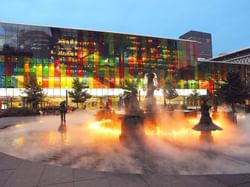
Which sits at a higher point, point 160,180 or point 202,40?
point 202,40

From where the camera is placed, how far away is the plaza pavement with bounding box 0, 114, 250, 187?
483cm

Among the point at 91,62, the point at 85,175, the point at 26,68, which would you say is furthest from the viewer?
the point at 91,62

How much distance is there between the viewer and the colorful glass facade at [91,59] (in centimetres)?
5512

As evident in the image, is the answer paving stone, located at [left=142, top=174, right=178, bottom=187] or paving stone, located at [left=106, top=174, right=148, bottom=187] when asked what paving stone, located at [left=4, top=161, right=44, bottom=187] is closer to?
paving stone, located at [left=106, top=174, right=148, bottom=187]

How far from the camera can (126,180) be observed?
5117 millimetres

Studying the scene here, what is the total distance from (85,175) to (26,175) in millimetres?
1465

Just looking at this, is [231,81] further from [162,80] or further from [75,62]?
[75,62]

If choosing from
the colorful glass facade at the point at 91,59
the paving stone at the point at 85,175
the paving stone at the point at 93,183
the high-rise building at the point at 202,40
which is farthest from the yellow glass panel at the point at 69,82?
the high-rise building at the point at 202,40

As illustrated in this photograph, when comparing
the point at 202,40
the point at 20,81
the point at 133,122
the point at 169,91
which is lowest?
the point at 133,122

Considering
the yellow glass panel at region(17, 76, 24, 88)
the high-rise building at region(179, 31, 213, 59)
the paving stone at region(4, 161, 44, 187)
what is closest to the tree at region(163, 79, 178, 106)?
the yellow glass panel at region(17, 76, 24, 88)

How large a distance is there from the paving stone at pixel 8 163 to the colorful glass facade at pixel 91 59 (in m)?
51.8

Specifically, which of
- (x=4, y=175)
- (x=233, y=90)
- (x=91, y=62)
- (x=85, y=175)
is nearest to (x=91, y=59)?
(x=91, y=62)

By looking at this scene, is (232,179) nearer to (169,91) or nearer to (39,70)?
(169,91)

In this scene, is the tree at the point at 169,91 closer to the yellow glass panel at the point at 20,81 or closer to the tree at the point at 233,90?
the tree at the point at 233,90
